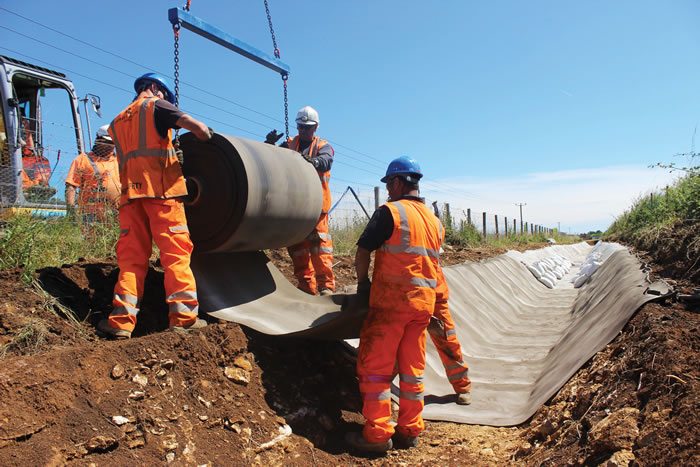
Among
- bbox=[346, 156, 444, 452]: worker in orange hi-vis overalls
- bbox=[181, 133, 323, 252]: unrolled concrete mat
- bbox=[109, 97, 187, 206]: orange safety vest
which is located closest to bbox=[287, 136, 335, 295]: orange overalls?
bbox=[181, 133, 323, 252]: unrolled concrete mat

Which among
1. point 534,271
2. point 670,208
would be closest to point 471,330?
point 534,271

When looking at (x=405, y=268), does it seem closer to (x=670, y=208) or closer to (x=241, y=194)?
(x=241, y=194)

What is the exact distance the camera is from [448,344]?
4.11m

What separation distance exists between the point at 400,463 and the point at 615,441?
4.27 feet

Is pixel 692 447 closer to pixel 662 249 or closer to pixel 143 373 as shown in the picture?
pixel 143 373

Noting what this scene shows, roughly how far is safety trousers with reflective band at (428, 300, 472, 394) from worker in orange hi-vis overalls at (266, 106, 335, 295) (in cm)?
140

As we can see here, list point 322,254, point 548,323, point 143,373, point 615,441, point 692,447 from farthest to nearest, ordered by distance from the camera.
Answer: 1. point 548,323
2. point 322,254
3. point 143,373
4. point 615,441
5. point 692,447

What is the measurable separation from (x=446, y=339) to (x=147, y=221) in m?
2.45

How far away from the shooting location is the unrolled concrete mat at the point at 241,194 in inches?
152

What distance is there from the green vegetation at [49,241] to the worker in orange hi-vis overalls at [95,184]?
0.18m

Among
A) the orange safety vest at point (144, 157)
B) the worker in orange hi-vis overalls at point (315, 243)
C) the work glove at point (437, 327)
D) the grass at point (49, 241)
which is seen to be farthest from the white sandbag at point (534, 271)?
the orange safety vest at point (144, 157)

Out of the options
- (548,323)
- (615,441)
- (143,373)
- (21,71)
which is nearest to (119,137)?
(143,373)

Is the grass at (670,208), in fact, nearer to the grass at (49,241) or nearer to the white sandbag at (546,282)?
the white sandbag at (546,282)

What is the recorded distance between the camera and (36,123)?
26.1 ft
